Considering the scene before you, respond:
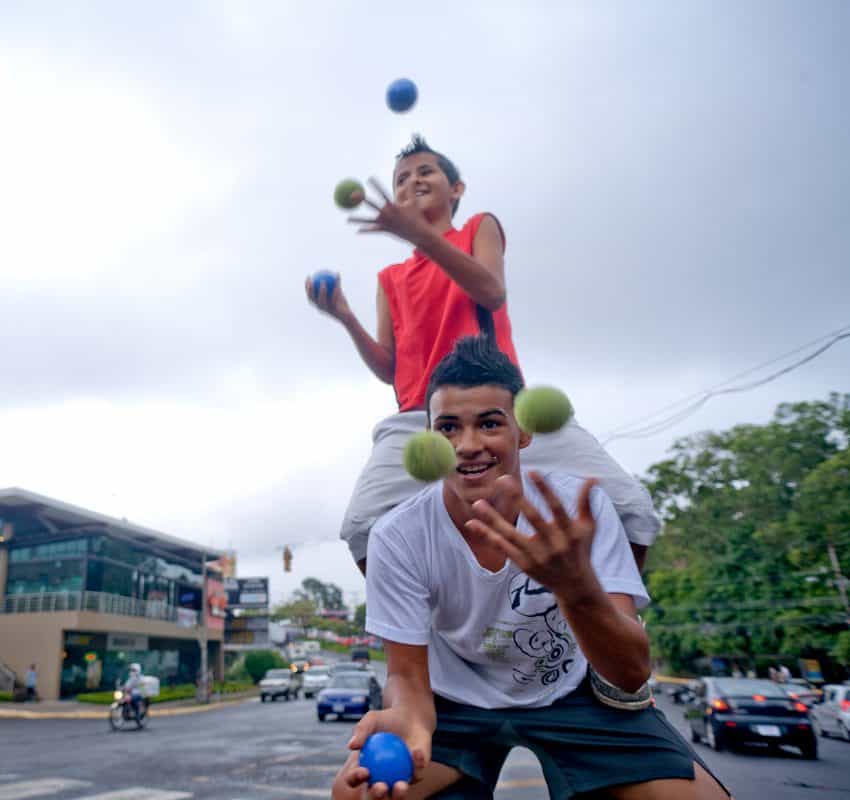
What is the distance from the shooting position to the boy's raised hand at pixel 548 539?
1.45 metres

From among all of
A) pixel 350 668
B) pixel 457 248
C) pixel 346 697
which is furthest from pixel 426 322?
pixel 350 668

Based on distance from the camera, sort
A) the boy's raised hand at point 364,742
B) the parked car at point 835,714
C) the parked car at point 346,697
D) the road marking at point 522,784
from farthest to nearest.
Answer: the parked car at point 346,697 → the parked car at point 835,714 → the road marking at point 522,784 → the boy's raised hand at point 364,742

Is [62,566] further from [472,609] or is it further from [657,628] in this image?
[472,609]

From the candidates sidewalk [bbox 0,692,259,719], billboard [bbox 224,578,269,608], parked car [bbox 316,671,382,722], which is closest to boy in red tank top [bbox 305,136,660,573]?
parked car [bbox 316,671,382,722]

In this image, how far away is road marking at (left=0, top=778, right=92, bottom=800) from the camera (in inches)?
263

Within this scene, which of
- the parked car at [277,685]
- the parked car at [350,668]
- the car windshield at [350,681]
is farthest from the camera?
the parked car at [277,685]

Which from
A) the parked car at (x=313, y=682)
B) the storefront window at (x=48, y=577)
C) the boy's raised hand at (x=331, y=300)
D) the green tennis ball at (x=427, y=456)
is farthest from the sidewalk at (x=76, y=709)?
the green tennis ball at (x=427, y=456)

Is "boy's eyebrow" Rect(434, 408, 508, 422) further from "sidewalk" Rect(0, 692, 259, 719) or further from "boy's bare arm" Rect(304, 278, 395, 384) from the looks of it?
"sidewalk" Rect(0, 692, 259, 719)

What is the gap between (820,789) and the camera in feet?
25.9

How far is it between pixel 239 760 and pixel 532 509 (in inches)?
383

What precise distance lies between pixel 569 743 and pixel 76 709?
99.9 ft

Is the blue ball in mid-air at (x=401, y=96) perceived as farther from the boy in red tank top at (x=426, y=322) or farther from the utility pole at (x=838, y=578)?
the utility pole at (x=838, y=578)

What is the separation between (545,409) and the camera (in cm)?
164

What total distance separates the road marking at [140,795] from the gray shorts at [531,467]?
5318mm
